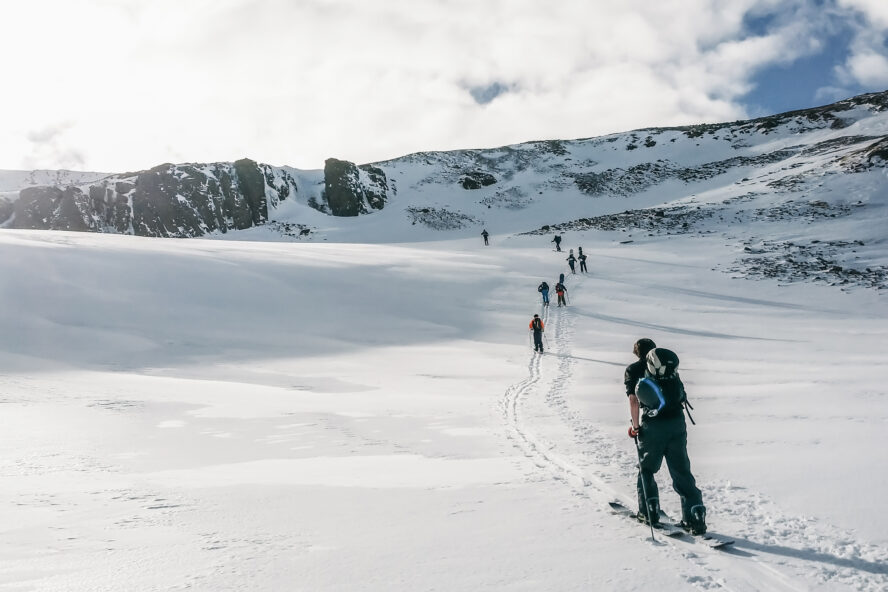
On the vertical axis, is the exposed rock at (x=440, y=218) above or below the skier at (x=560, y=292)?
above

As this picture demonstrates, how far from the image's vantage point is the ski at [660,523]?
4.47 meters

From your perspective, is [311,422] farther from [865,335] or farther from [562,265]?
[562,265]

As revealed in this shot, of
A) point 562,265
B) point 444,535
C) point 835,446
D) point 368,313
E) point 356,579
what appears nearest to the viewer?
point 356,579

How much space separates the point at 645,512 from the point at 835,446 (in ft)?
10.5

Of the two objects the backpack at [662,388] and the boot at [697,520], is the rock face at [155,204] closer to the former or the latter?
the backpack at [662,388]

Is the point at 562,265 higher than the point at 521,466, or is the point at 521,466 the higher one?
the point at 562,265

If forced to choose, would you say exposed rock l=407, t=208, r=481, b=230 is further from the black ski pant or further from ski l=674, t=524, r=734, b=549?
ski l=674, t=524, r=734, b=549

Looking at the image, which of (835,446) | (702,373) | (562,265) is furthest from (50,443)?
(562,265)

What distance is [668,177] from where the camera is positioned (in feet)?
245

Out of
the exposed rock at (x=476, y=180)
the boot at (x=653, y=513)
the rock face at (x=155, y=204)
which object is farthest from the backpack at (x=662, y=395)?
the exposed rock at (x=476, y=180)

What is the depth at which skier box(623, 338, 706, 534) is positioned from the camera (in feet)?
15.2

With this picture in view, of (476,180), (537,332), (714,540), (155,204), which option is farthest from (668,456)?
(476,180)

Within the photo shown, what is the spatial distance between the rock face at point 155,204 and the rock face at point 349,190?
10.0m

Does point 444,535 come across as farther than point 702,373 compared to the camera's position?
No
